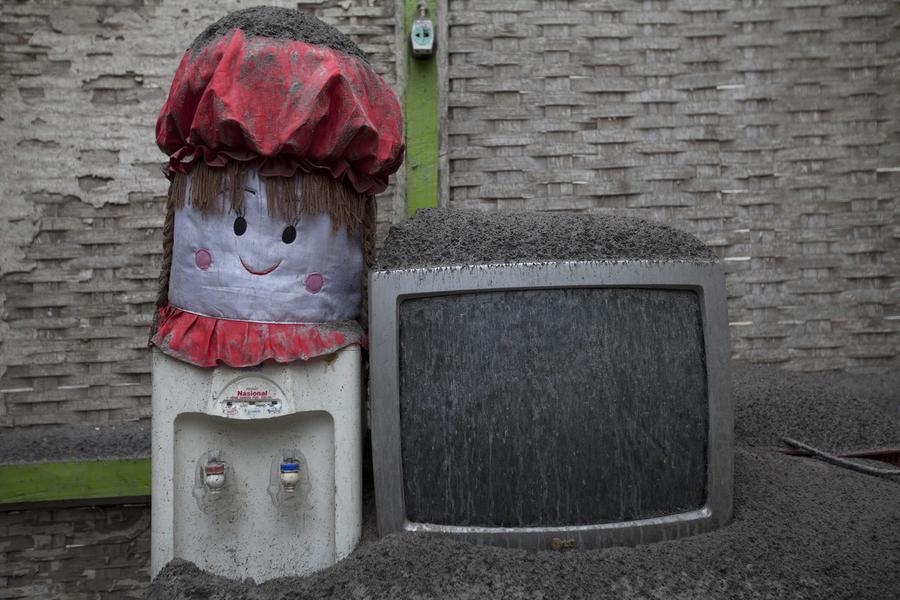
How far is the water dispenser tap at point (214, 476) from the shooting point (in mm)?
1235

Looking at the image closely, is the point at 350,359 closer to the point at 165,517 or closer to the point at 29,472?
the point at 165,517

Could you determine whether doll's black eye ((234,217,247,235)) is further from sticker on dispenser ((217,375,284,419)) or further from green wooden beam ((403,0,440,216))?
green wooden beam ((403,0,440,216))

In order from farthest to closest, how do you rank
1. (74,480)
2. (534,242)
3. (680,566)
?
(74,480), (534,242), (680,566)

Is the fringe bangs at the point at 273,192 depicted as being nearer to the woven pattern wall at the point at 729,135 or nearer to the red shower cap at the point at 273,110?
the red shower cap at the point at 273,110

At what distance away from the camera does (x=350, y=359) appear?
126cm

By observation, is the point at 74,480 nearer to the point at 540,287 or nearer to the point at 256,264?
the point at 256,264

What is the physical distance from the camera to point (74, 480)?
81.7 inches

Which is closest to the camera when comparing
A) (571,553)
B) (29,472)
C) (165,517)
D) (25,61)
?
(571,553)

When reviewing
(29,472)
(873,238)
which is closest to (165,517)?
(29,472)

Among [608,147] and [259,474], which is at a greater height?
[608,147]

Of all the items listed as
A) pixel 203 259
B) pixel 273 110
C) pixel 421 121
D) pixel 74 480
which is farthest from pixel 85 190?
pixel 273 110

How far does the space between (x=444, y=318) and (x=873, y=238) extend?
7.07 ft

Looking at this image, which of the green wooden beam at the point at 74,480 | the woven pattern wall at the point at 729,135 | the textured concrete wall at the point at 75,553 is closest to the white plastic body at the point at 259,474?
the green wooden beam at the point at 74,480

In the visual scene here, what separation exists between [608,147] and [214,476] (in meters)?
1.90
